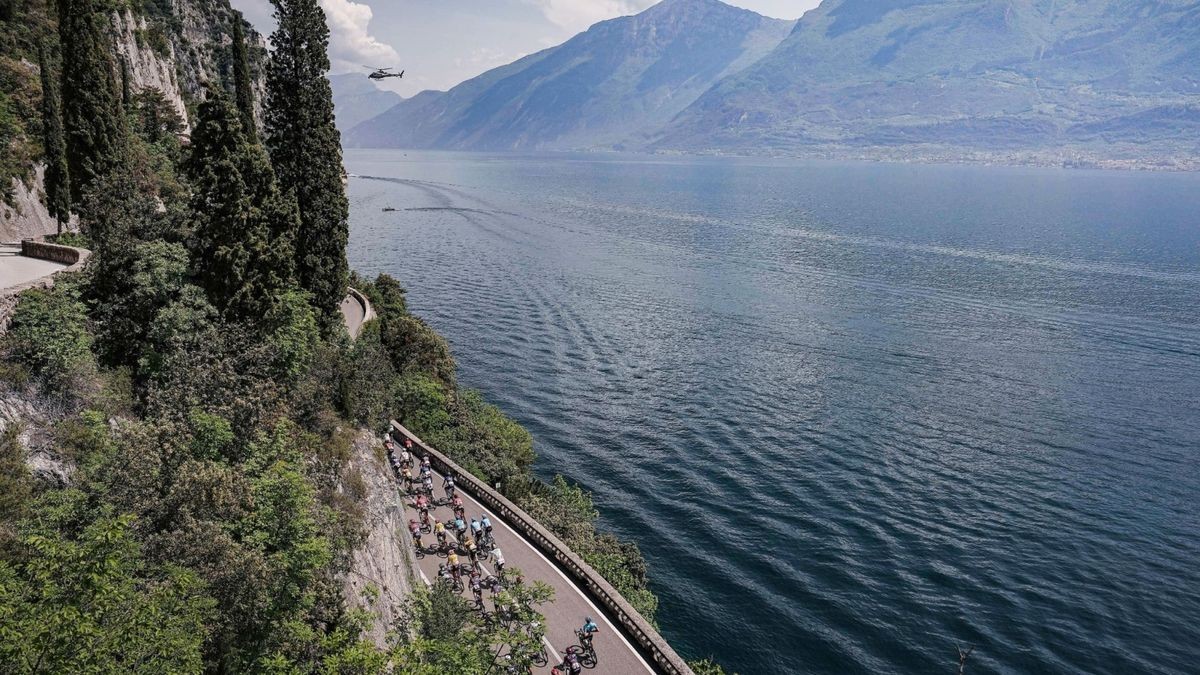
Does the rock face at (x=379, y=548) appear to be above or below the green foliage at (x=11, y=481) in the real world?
below

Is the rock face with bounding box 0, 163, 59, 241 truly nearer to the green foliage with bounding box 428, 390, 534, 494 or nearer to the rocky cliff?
the rocky cliff

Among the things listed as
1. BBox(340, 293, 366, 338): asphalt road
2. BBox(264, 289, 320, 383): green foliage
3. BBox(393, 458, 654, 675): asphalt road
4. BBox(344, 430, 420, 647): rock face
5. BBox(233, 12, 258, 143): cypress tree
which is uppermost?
BBox(233, 12, 258, 143): cypress tree

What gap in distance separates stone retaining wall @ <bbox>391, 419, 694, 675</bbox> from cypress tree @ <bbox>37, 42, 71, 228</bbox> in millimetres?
23393

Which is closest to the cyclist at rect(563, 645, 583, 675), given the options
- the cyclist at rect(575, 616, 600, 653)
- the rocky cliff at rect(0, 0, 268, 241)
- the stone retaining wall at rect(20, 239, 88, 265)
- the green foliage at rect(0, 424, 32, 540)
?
the cyclist at rect(575, 616, 600, 653)

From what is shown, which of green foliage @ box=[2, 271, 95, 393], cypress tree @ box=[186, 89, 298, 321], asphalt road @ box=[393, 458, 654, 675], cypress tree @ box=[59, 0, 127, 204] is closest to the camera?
green foliage @ box=[2, 271, 95, 393]

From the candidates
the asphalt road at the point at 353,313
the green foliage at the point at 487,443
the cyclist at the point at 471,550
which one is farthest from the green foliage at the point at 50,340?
the green foliage at the point at 487,443

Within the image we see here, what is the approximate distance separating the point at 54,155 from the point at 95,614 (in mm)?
39735

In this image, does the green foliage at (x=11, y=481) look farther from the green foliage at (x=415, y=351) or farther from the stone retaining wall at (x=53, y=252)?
the green foliage at (x=415, y=351)

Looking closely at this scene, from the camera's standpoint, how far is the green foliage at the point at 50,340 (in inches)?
946

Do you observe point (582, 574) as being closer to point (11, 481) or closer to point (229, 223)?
point (11, 481)

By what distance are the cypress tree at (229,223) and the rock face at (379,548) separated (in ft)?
24.8

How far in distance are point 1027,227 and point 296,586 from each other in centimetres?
16860

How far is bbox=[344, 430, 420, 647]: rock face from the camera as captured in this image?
25.0m

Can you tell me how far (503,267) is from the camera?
113125mm
